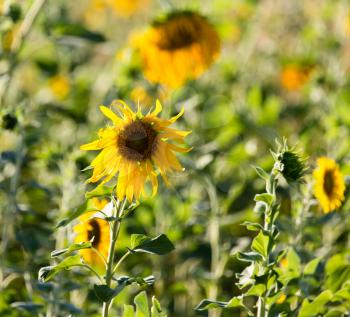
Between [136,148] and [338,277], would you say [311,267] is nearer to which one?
[338,277]

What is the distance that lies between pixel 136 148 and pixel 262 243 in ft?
0.89

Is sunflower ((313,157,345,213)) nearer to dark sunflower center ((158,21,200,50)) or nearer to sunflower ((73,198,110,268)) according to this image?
sunflower ((73,198,110,268))

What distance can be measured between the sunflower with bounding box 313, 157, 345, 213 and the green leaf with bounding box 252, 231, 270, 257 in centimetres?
33

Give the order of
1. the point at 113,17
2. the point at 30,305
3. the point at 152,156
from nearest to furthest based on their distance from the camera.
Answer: the point at 152,156 → the point at 30,305 → the point at 113,17

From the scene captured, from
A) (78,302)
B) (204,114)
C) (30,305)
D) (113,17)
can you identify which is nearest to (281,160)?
(30,305)

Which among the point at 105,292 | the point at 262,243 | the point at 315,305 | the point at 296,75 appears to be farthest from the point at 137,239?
the point at 296,75

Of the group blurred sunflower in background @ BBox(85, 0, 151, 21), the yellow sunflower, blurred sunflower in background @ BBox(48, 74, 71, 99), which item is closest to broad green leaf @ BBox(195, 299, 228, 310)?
the yellow sunflower

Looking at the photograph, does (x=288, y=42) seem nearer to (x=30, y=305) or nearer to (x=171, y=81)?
(x=171, y=81)

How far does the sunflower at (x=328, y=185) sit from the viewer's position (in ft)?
5.35

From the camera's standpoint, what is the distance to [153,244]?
1311mm

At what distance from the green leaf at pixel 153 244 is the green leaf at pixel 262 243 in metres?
0.14

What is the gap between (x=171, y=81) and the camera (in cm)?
263

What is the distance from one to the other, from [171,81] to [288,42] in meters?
2.39

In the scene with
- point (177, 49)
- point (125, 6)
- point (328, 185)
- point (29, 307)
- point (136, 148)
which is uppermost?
point (125, 6)
